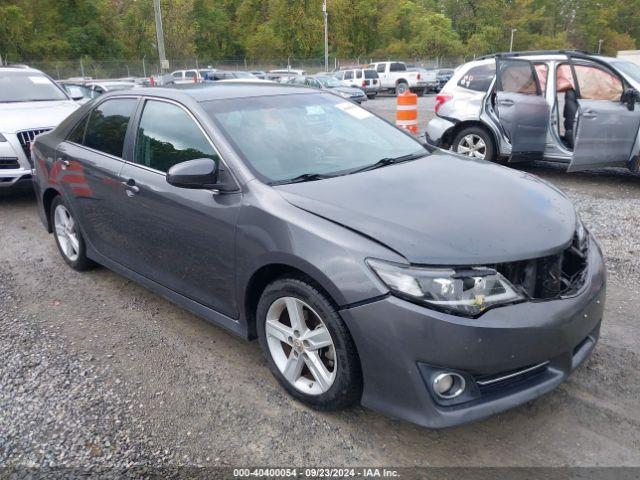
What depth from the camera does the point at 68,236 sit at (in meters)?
4.91

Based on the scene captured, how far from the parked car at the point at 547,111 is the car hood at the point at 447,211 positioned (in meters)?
4.45

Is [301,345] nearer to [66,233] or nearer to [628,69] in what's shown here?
[66,233]

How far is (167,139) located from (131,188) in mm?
422

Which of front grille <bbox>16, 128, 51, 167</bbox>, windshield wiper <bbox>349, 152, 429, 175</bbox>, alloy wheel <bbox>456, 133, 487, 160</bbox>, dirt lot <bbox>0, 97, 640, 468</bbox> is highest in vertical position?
windshield wiper <bbox>349, 152, 429, 175</bbox>

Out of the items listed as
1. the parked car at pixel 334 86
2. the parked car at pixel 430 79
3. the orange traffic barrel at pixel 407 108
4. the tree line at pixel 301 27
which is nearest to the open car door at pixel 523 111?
the orange traffic barrel at pixel 407 108

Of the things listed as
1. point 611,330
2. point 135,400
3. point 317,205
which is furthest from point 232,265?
point 611,330

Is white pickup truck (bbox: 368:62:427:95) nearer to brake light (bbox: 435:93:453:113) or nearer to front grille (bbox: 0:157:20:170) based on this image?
brake light (bbox: 435:93:453:113)

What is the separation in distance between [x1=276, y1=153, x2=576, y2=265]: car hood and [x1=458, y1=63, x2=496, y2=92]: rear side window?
5.41 meters

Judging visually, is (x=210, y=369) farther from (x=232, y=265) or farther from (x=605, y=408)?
(x=605, y=408)

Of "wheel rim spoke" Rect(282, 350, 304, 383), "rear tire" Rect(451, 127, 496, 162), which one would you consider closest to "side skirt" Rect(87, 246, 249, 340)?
"wheel rim spoke" Rect(282, 350, 304, 383)

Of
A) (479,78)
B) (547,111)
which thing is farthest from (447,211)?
(479,78)

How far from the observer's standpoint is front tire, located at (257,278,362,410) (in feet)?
8.56

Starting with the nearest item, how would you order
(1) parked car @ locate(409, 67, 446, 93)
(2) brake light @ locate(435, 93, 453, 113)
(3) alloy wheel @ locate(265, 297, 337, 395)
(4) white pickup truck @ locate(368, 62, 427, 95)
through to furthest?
(3) alloy wheel @ locate(265, 297, 337, 395), (2) brake light @ locate(435, 93, 453, 113), (4) white pickup truck @ locate(368, 62, 427, 95), (1) parked car @ locate(409, 67, 446, 93)

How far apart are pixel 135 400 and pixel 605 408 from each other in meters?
2.50
